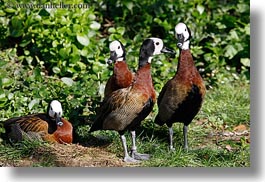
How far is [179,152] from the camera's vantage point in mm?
4129

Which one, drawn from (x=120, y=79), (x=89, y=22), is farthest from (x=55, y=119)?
(x=89, y=22)

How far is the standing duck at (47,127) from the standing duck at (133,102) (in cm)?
22

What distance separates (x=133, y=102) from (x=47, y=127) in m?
0.51

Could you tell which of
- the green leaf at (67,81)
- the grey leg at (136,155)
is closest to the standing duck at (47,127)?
the grey leg at (136,155)

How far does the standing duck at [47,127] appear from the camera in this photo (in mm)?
4195

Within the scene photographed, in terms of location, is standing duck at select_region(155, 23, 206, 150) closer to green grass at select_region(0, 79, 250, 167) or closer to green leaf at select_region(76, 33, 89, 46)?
green grass at select_region(0, 79, 250, 167)

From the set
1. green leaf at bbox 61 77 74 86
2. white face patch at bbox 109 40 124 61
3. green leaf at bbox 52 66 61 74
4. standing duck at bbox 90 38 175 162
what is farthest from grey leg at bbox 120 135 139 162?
green leaf at bbox 52 66 61 74

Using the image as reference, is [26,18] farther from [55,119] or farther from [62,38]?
[55,119]

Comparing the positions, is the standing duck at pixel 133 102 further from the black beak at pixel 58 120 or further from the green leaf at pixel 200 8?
the green leaf at pixel 200 8

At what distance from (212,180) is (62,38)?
1.40 m

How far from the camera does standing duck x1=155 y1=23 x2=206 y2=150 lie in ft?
13.4

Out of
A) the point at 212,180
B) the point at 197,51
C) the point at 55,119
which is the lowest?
the point at 212,180

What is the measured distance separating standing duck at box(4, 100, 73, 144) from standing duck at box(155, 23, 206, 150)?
0.50 m

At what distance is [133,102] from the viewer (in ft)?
13.0
